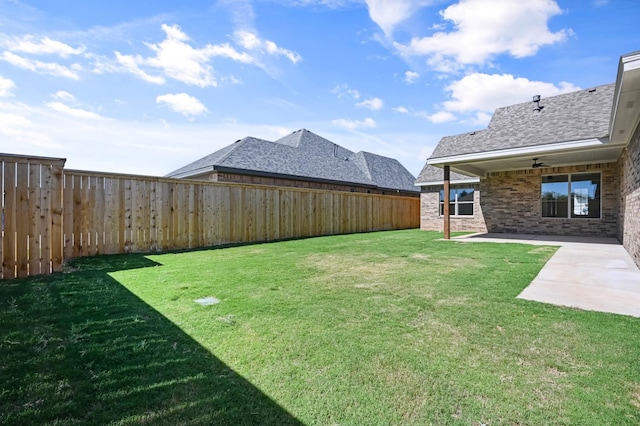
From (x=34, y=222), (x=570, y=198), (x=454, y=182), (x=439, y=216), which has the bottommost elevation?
(x=439, y=216)

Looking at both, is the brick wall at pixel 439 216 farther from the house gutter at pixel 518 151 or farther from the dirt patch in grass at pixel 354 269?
the dirt patch in grass at pixel 354 269

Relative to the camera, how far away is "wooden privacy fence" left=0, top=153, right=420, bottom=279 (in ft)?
16.4

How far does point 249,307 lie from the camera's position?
346 cm

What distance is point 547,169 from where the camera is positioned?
492 inches

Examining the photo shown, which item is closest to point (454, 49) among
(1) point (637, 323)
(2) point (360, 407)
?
(1) point (637, 323)

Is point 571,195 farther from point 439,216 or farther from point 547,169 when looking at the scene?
point 439,216

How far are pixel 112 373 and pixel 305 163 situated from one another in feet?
50.9

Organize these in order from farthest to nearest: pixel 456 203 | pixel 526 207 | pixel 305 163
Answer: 1. pixel 305 163
2. pixel 456 203
3. pixel 526 207

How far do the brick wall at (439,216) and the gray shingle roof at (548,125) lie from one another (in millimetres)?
3467

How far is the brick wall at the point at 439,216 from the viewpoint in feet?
47.8

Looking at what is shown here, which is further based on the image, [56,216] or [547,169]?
[547,169]

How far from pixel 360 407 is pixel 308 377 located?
43 centimetres

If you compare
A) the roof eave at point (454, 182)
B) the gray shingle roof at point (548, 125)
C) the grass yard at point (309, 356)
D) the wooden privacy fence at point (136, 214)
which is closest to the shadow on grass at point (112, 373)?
the grass yard at point (309, 356)

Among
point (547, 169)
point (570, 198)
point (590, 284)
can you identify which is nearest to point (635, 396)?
point (590, 284)
